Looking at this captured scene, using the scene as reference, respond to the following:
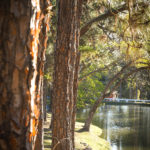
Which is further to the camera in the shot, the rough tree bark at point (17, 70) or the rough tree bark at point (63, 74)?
the rough tree bark at point (63, 74)

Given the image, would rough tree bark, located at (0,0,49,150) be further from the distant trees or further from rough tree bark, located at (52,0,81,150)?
the distant trees

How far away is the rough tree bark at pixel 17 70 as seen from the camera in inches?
44.9

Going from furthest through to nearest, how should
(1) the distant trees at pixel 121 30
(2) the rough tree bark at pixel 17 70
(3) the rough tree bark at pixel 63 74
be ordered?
(1) the distant trees at pixel 121 30 → (3) the rough tree bark at pixel 63 74 → (2) the rough tree bark at pixel 17 70

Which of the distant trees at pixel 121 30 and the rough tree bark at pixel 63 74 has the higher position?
the distant trees at pixel 121 30

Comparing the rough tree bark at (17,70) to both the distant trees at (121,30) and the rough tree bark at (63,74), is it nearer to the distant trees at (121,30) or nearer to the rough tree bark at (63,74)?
the rough tree bark at (63,74)

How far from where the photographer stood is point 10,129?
116 cm

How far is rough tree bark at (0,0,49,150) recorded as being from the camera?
114 centimetres

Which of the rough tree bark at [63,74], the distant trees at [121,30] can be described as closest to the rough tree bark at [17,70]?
the rough tree bark at [63,74]

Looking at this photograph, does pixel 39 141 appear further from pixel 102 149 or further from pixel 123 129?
pixel 123 129

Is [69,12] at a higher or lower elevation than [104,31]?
lower

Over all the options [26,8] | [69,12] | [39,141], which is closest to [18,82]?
[26,8]

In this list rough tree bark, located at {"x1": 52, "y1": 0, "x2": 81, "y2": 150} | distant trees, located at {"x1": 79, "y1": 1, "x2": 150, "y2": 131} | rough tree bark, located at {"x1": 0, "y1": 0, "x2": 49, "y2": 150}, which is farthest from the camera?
distant trees, located at {"x1": 79, "y1": 1, "x2": 150, "y2": 131}

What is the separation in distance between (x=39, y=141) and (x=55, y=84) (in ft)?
3.52

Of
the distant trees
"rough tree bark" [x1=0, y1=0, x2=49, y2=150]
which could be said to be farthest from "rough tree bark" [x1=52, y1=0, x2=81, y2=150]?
"rough tree bark" [x1=0, y1=0, x2=49, y2=150]
